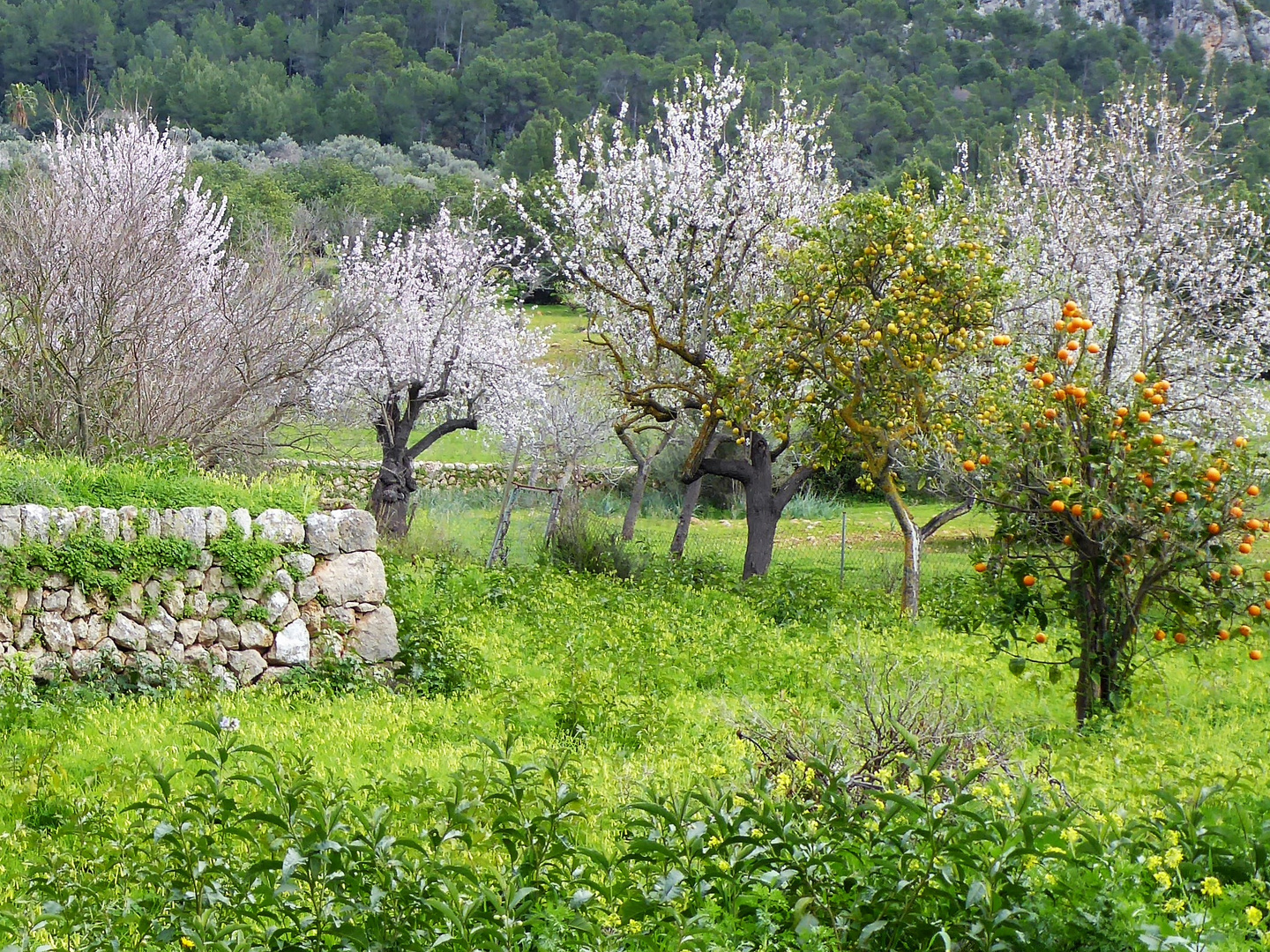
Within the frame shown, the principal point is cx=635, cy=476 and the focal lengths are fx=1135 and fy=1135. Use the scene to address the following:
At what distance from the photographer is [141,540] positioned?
8.58 m

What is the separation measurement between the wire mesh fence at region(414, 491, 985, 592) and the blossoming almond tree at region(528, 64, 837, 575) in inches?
78.1

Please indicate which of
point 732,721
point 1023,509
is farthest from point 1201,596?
point 732,721

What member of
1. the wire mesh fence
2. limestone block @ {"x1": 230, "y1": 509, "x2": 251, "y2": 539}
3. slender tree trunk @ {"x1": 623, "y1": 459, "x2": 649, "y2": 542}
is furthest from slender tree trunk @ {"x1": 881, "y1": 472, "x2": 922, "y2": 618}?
limestone block @ {"x1": 230, "y1": 509, "x2": 251, "y2": 539}

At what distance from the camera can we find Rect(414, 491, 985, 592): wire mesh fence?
16031mm

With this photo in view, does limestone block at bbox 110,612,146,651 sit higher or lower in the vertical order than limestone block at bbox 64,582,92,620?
lower

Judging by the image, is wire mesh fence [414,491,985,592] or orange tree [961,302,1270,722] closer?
orange tree [961,302,1270,722]

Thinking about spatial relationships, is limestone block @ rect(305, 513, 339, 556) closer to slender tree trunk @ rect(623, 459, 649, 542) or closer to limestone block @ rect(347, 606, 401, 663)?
limestone block @ rect(347, 606, 401, 663)

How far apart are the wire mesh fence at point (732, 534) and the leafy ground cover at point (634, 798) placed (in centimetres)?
409

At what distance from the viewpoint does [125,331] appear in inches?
445

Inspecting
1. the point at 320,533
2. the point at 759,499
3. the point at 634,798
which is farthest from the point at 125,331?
the point at 634,798

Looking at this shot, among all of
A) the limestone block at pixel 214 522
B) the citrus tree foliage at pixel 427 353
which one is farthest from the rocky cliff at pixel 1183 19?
the limestone block at pixel 214 522

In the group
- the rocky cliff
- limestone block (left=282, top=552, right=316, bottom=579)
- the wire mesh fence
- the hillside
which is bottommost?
the wire mesh fence

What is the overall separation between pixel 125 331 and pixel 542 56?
7011 cm

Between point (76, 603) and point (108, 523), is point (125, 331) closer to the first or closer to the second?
point (108, 523)
